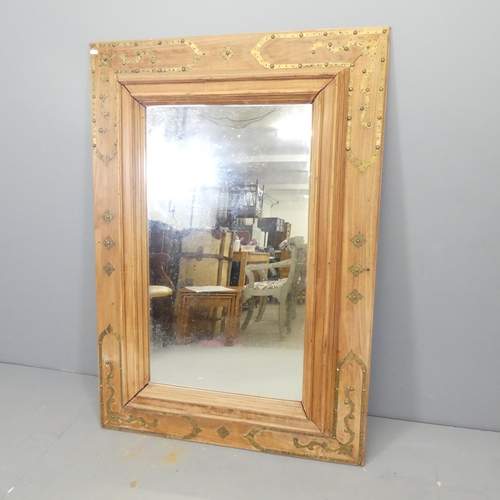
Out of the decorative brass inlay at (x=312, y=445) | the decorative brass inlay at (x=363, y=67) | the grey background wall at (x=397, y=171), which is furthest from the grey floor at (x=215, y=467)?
the decorative brass inlay at (x=363, y=67)

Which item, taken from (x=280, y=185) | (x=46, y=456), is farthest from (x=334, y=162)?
(x=46, y=456)

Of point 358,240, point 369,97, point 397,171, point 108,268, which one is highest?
point 369,97

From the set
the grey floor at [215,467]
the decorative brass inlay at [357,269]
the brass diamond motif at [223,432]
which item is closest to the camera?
the grey floor at [215,467]

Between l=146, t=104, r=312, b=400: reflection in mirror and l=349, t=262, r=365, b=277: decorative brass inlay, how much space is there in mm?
162

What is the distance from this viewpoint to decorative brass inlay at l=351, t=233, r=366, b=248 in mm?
1168

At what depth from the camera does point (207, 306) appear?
1.36 metres

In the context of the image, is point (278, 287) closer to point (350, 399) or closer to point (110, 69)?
point (350, 399)

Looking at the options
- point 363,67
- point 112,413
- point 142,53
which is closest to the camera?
point 363,67

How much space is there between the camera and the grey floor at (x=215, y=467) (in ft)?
3.52

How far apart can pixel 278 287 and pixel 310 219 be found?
0.27 m

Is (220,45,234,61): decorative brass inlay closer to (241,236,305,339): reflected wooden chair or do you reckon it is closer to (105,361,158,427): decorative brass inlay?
(241,236,305,339): reflected wooden chair

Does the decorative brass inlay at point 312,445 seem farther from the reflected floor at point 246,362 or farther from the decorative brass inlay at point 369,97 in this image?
the decorative brass inlay at point 369,97

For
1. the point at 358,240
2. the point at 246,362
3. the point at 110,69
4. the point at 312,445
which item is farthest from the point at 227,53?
the point at 312,445

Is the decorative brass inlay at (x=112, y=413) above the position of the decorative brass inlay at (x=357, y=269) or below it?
below
